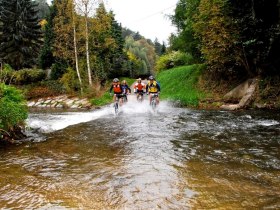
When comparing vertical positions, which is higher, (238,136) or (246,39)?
(246,39)

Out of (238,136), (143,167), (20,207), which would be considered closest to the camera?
(20,207)

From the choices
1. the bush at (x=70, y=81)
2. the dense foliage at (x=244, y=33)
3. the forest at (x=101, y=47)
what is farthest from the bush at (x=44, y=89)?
the dense foliage at (x=244, y=33)

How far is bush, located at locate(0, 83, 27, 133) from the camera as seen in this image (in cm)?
932

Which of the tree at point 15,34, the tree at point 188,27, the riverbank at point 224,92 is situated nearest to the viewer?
the riverbank at point 224,92

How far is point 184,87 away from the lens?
29641 mm

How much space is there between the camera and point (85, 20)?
30.8 metres

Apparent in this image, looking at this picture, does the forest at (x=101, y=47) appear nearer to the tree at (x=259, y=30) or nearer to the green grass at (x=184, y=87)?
the tree at (x=259, y=30)

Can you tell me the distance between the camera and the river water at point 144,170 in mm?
4789

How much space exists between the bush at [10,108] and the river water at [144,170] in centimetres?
78

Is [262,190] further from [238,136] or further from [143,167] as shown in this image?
[238,136]

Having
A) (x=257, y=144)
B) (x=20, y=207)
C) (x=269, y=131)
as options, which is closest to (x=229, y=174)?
(x=257, y=144)

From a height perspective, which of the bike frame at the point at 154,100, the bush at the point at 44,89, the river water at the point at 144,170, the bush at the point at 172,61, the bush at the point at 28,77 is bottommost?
the river water at the point at 144,170

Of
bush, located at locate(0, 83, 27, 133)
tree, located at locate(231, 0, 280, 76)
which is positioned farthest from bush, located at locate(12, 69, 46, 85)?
bush, located at locate(0, 83, 27, 133)

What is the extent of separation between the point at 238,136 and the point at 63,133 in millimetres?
6429
